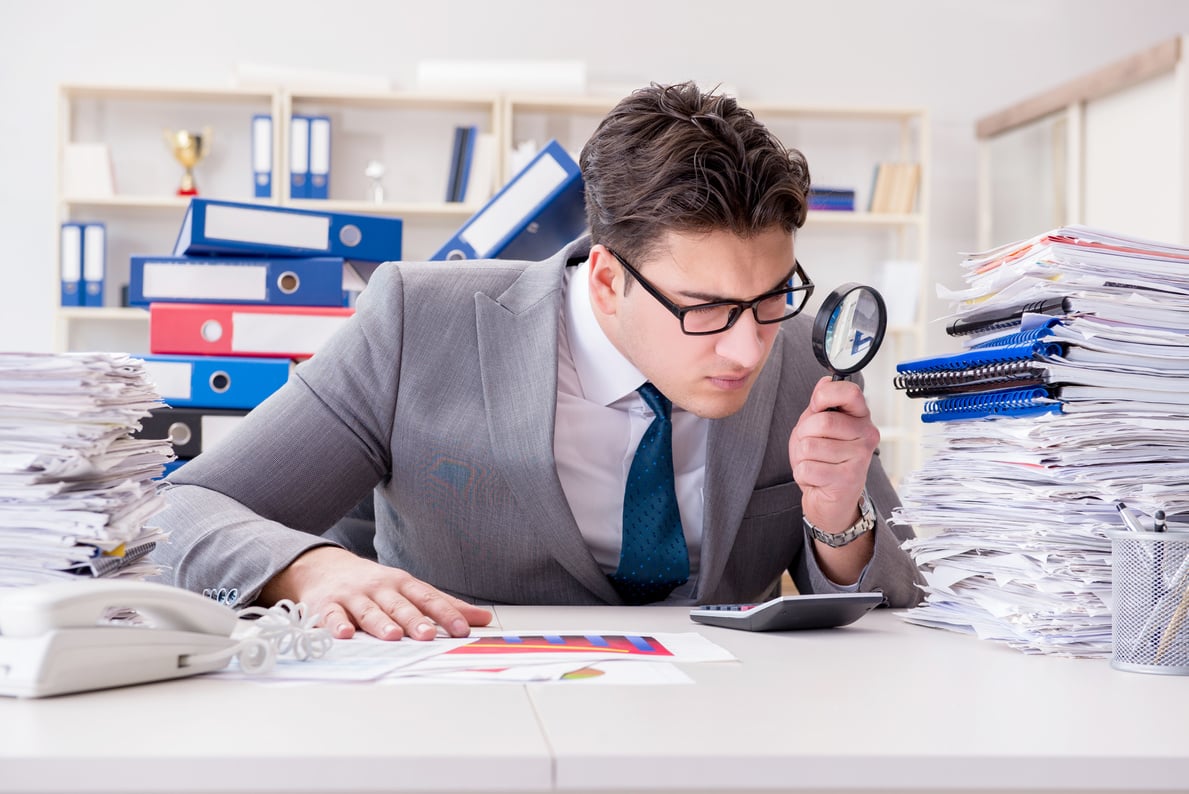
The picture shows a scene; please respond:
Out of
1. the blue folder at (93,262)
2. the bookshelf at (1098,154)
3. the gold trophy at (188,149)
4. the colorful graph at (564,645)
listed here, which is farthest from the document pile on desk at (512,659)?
the gold trophy at (188,149)

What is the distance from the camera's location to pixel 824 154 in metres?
5.20

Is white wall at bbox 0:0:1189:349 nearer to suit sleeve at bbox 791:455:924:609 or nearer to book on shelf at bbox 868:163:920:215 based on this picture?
book on shelf at bbox 868:163:920:215

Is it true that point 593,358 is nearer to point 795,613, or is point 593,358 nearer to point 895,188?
point 795,613

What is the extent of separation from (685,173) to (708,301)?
6.7 inches

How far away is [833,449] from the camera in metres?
1.34

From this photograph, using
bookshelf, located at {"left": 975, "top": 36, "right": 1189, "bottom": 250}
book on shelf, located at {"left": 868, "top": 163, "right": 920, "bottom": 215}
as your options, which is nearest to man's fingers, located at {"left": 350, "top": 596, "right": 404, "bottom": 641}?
bookshelf, located at {"left": 975, "top": 36, "right": 1189, "bottom": 250}

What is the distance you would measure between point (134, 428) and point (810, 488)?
0.75 m

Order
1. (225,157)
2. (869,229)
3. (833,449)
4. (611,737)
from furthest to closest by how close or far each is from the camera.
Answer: (869,229)
(225,157)
(833,449)
(611,737)

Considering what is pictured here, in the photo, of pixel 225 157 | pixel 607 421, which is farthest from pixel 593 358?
pixel 225 157

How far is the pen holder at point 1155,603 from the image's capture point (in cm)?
102

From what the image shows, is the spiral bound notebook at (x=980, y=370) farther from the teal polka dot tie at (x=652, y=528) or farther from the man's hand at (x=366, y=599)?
the man's hand at (x=366, y=599)

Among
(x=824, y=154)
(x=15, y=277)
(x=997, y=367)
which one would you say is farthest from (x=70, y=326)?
(x=997, y=367)

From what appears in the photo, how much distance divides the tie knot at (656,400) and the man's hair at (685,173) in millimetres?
198

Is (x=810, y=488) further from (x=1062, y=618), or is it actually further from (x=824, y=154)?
(x=824, y=154)
